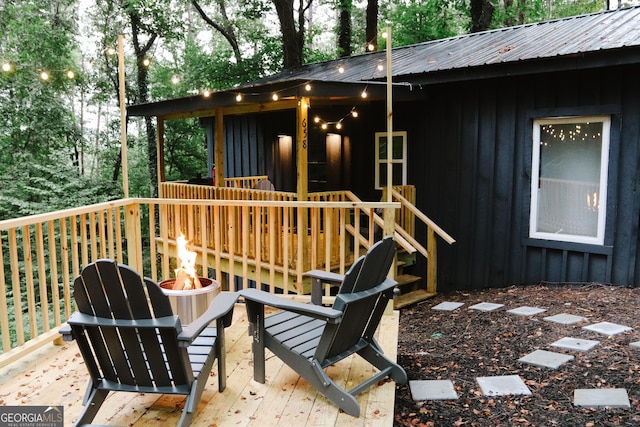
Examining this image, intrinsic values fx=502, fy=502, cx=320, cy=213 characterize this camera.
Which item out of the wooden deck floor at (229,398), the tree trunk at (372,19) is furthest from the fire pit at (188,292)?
the tree trunk at (372,19)

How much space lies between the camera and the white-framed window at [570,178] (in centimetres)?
592

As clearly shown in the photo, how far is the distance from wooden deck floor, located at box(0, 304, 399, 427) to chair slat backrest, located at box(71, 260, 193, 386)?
34cm

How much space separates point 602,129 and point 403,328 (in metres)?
3.33

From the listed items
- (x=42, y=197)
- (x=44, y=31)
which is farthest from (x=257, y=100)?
(x=44, y=31)

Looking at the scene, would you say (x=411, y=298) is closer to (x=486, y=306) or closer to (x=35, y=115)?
(x=486, y=306)

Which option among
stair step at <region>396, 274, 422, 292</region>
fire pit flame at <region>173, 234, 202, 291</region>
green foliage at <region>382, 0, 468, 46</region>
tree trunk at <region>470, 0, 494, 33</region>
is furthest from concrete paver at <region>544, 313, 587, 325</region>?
green foliage at <region>382, 0, 468, 46</region>

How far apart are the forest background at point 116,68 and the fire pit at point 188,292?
33.8 ft

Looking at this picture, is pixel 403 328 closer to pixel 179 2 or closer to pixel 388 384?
pixel 388 384

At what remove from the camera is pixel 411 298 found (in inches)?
259

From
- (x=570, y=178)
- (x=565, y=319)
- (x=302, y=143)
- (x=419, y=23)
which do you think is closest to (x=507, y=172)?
(x=570, y=178)

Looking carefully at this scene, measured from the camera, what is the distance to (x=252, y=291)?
3.07 m

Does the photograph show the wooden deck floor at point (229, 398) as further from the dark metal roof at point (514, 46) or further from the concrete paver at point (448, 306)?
the dark metal roof at point (514, 46)

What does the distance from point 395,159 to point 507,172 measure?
2004 millimetres

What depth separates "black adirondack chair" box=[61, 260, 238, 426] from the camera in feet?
7.82
